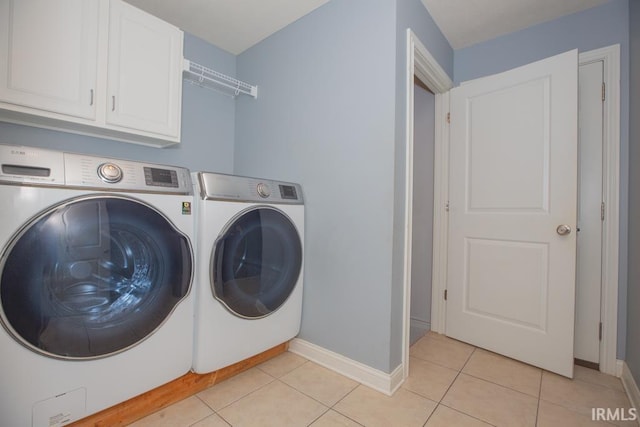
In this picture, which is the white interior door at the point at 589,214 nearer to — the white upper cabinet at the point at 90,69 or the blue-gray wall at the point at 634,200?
the blue-gray wall at the point at 634,200

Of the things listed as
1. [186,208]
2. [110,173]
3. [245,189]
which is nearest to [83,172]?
[110,173]

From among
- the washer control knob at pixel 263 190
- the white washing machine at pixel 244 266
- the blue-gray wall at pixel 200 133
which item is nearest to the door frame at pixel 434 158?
the white washing machine at pixel 244 266

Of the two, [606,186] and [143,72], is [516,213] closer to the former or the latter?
[606,186]

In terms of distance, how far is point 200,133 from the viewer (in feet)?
7.10

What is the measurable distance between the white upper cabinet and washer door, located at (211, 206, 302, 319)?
0.81 meters

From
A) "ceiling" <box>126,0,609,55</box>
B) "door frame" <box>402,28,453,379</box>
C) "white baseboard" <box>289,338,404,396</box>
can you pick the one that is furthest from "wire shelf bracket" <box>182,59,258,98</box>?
"white baseboard" <box>289,338,404,396</box>

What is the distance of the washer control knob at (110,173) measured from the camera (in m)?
1.03

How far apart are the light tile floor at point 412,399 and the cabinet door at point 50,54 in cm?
148

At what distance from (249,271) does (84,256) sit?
687mm

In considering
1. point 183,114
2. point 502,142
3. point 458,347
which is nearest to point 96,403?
point 183,114

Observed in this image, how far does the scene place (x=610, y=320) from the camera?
164 centimetres

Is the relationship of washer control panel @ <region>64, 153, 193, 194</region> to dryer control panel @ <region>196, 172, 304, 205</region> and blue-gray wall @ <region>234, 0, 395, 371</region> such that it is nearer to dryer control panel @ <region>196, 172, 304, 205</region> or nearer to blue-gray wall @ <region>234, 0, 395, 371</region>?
dryer control panel @ <region>196, 172, 304, 205</region>

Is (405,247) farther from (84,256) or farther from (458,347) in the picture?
(84,256)

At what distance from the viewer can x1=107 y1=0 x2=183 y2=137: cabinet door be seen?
1461 mm
